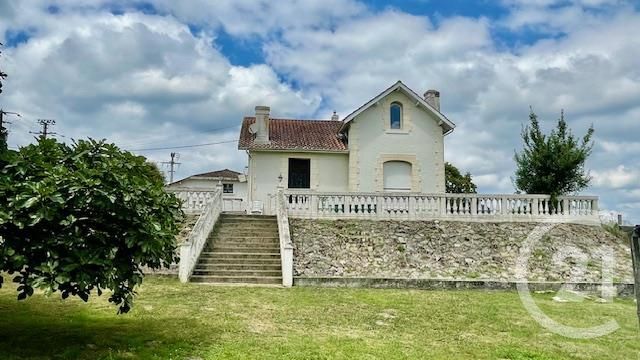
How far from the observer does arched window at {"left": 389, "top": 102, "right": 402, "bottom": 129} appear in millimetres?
23547

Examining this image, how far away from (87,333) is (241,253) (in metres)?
7.84

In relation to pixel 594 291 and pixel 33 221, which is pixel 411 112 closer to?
pixel 594 291

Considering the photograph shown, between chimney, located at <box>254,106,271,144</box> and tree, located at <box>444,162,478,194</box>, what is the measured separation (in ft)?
64.7

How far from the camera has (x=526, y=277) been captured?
48.9 ft

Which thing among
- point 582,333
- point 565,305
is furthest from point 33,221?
point 565,305

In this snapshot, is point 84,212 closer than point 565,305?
Yes

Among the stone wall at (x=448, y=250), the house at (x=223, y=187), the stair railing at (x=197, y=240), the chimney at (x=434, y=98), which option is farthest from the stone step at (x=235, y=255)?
the chimney at (x=434, y=98)

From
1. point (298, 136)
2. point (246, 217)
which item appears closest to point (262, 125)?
point (298, 136)

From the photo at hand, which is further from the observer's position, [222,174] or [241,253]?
[222,174]

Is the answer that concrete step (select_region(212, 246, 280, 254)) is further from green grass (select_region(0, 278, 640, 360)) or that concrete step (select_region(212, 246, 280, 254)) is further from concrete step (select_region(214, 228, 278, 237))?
green grass (select_region(0, 278, 640, 360))

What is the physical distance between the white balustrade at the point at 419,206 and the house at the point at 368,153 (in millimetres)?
4780

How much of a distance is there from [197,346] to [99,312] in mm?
2989

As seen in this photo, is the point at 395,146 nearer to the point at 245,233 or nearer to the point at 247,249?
the point at 245,233

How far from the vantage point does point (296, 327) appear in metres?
8.53
